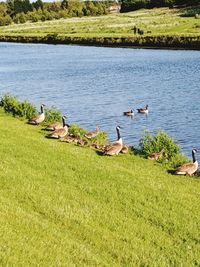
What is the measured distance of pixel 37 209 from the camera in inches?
546

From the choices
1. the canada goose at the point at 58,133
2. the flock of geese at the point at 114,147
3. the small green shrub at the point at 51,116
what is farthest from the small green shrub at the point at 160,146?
the small green shrub at the point at 51,116

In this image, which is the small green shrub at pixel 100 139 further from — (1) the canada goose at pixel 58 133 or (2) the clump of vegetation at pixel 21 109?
(2) the clump of vegetation at pixel 21 109

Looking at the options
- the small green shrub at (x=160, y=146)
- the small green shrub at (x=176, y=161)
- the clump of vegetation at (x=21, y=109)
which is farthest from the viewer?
the clump of vegetation at (x=21, y=109)

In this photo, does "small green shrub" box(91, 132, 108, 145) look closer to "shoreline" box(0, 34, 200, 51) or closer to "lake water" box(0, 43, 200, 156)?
"lake water" box(0, 43, 200, 156)

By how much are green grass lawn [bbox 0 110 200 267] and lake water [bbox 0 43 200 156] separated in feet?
28.1

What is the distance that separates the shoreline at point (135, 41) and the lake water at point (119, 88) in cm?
706

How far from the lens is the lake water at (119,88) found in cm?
3425

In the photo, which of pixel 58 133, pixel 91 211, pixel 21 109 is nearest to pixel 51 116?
pixel 21 109

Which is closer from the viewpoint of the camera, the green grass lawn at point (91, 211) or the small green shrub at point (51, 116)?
the green grass lawn at point (91, 211)

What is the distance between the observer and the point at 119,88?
167 feet

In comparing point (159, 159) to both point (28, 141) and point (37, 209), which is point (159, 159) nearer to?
point (28, 141)

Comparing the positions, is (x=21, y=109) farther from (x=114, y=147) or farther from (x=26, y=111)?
(x=114, y=147)

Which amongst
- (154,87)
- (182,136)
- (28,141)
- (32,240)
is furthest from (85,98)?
(32,240)

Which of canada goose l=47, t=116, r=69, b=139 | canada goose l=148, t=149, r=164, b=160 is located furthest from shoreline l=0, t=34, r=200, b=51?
canada goose l=148, t=149, r=164, b=160
